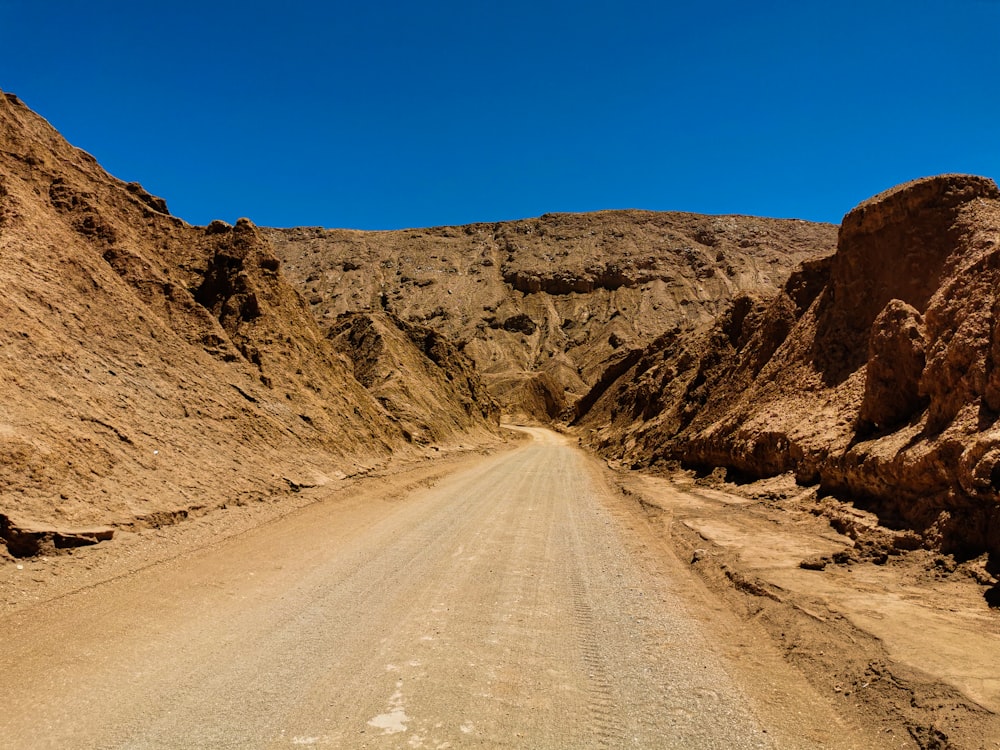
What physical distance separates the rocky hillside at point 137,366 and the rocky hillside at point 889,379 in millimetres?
11051

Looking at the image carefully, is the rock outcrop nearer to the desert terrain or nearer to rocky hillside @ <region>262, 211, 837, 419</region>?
the desert terrain

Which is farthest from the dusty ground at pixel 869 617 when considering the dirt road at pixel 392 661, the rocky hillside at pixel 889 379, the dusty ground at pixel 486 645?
the rocky hillside at pixel 889 379

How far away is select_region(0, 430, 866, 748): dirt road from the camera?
3713 millimetres

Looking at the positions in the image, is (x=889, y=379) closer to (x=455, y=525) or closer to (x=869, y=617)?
(x=869, y=617)

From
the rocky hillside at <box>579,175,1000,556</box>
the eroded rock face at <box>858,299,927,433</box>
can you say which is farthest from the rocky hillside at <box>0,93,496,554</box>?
the eroded rock face at <box>858,299,927,433</box>

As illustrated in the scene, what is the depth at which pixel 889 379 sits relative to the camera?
1117cm

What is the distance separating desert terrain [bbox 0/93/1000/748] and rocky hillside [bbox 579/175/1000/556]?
70 millimetres

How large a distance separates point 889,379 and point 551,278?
3824 inches

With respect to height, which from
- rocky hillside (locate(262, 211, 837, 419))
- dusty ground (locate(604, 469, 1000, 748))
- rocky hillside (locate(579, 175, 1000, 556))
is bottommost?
dusty ground (locate(604, 469, 1000, 748))

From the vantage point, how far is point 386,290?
342 ft

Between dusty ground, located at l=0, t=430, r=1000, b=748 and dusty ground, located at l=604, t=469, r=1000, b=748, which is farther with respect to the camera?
dusty ground, located at l=604, t=469, r=1000, b=748

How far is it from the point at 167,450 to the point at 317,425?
6860 millimetres

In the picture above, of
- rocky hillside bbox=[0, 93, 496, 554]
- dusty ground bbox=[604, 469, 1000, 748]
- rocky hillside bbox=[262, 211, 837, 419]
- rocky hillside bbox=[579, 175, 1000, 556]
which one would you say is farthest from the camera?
rocky hillside bbox=[262, 211, 837, 419]

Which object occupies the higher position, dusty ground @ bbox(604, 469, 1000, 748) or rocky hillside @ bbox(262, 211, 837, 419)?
rocky hillside @ bbox(262, 211, 837, 419)
